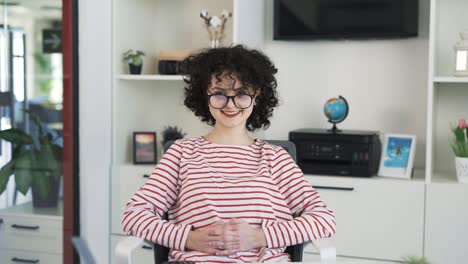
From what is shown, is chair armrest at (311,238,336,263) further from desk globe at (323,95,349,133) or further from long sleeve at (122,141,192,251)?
desk globe at (323,95,349,133)

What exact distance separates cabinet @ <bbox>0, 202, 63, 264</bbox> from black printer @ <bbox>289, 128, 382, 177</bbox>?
1.24 meters

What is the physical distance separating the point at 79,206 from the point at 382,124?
1.57m

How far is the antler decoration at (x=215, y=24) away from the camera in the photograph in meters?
3.12

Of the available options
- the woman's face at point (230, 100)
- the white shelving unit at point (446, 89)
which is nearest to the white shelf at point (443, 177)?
the white shelving unit at point (446, 89)

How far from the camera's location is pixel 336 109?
297 cm

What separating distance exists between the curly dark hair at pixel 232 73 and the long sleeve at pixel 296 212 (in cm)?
15

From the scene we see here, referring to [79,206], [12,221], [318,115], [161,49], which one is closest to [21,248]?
[12,221]

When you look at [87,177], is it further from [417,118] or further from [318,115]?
[417,118]

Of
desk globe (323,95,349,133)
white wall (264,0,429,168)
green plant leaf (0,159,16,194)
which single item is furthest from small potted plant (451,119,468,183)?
green plant leaf (0,159,16,194)

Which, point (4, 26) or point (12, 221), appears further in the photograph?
point (12, 221)

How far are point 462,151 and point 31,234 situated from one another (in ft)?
6.61

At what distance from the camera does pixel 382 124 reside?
314 centimetres

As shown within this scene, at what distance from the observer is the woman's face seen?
70.6 inches

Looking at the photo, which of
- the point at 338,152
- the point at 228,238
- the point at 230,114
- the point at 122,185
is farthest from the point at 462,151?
the point at 122,185
